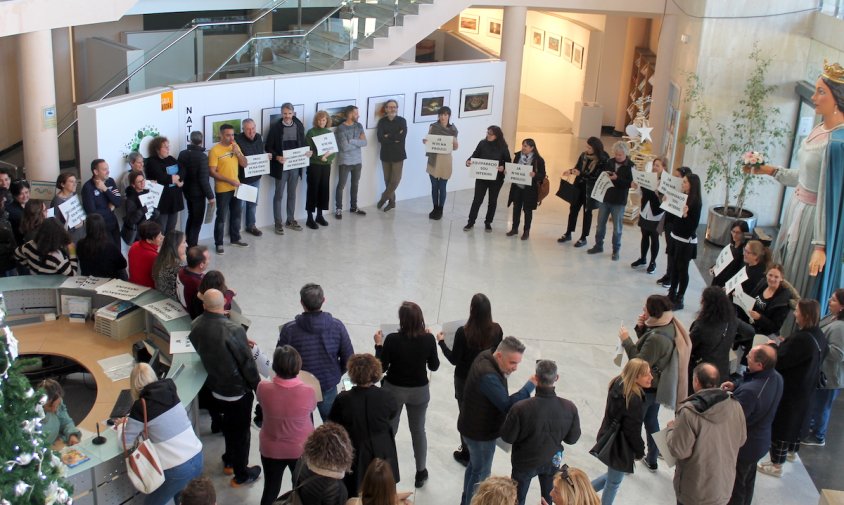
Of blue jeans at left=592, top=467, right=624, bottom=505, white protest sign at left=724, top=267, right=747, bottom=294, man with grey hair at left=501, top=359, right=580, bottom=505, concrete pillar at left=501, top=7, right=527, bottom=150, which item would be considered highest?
concrete pillar at left=501, top=7, right=527, bottom=150

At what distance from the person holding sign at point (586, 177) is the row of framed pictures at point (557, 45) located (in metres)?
9.57

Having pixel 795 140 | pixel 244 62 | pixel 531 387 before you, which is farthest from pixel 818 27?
pixel 531 387

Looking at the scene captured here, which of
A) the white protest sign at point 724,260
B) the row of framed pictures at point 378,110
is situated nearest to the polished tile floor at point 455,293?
the white protest sign at point 724,260

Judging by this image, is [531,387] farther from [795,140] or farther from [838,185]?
[795,140]

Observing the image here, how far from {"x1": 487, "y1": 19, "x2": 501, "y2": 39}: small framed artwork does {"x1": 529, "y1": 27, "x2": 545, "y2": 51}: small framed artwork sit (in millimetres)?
934

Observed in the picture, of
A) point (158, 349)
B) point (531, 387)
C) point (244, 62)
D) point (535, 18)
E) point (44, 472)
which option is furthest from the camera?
point (535, 18)

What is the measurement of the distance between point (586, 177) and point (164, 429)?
8064 mm

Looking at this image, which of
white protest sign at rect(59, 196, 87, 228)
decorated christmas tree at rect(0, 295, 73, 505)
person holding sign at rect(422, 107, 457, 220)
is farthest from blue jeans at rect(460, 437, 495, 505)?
person holding sign at rect(422, 107, 457, 220)

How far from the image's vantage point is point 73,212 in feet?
32.9

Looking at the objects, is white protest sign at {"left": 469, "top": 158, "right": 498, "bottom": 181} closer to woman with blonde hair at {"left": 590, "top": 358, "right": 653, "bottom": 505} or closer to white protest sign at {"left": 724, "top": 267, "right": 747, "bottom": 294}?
white protest sign at {"left": 724, "top": 267, "right": 747, "bottom": 294}

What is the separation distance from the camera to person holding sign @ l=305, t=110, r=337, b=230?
12797 millimetres

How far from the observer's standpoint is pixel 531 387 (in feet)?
20.7

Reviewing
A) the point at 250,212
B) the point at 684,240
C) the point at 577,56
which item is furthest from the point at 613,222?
the point at 577,56

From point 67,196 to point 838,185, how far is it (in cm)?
811
